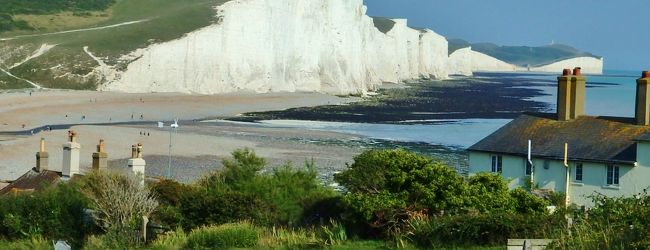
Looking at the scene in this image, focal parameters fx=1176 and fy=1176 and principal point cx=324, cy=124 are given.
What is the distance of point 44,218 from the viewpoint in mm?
17719

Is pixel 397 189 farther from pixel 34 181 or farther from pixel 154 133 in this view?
pixel 154 133

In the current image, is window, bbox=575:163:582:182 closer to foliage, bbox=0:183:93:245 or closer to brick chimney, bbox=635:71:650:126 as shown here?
brick chimney, bbox=635:71:650:126

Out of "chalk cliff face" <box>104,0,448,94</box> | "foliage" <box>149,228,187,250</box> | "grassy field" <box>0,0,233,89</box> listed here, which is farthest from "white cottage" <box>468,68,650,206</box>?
"chalk cliff face" <box>104,0,448,94</box>

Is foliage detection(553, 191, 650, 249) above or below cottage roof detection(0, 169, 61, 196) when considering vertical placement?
above

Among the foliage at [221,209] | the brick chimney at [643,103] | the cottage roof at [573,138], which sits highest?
the brick chimney at [643,103]

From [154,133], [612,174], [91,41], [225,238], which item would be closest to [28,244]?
[225,238]

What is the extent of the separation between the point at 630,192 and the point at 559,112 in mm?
2995

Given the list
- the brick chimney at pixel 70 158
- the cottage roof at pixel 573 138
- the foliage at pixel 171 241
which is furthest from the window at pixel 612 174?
the brick chimney at pixel 70 158

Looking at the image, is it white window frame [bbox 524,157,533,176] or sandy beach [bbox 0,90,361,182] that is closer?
white window frame [bbox 524,157,533,176]

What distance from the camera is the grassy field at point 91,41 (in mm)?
84625

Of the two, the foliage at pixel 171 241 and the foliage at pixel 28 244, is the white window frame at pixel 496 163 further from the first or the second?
the foliage at pixel 28 244

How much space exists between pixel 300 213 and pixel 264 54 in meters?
82.3

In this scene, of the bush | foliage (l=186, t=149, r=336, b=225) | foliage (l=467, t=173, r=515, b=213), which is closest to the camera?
the bush

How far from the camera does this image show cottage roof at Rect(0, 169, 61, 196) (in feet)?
72.7
